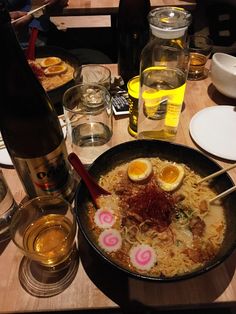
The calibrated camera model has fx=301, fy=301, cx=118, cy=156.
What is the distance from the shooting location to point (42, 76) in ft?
4.58

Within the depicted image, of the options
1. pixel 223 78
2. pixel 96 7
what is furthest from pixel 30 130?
pixel 96 7

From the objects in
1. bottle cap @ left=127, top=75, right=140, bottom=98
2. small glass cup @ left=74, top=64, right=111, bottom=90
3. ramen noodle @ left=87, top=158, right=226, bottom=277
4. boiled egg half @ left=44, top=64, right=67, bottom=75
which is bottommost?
ramen noodle @ left=87, top=158, right=226, bottom=277

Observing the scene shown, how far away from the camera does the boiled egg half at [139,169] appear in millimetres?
885

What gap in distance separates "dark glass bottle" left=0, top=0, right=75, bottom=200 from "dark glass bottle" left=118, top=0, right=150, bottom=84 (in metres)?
0.57

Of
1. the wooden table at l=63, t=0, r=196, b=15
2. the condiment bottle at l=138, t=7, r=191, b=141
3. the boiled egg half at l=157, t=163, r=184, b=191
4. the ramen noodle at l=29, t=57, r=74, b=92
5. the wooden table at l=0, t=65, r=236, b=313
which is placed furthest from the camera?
the wooden table at l=63, t=0, r=196, b=15

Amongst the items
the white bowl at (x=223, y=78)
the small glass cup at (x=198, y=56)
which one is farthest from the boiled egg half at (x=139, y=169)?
the small glass cup at (x=198, y=56)

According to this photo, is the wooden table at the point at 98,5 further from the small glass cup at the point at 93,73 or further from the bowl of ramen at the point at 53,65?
the small glass cup at the point at 93,73

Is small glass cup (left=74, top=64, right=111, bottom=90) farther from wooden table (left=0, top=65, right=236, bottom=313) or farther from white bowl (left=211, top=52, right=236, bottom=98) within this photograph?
wooden table (left=0, top=65, right=236, bottom=313)

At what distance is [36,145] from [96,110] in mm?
242

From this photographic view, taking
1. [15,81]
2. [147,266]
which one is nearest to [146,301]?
[147,266]

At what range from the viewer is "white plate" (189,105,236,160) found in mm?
1034

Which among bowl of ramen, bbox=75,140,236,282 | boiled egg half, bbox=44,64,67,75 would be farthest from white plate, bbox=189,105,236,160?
boiled egg half, bbox=44,64,67,75

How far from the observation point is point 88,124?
1.11 m

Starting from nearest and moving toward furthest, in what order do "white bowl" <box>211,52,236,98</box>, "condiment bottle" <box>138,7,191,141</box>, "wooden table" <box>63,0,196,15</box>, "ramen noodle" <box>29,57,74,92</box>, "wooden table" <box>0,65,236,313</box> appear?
"wooden table" <box>0,65,236,313</box>
"condiment bottle" <box>138,7,191,141</box>
"white bowl" <box>211,52,236,98</box>
"ramen noodle" <box>29,57,74,92</box>
"wooden table" <box>63,0,196,15</box>
